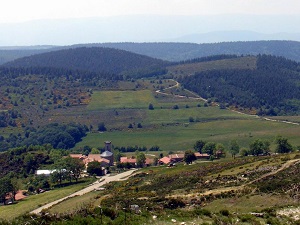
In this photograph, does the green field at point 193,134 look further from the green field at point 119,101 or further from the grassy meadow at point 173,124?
the green field at point 119,101

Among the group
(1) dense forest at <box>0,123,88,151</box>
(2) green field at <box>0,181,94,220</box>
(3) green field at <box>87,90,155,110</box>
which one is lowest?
(1) dense forest at <box>0,123,88,151</box>

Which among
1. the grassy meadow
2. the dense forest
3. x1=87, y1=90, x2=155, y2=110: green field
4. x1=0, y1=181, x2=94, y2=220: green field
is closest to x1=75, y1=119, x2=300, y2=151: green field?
the grassy meadow

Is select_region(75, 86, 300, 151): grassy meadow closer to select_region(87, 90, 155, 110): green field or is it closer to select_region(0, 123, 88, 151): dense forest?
select_region(87, 90, 155, 110): green field

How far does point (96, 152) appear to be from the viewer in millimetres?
119875

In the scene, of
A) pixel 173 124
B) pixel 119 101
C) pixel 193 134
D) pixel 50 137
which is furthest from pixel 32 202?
pixel 119 101

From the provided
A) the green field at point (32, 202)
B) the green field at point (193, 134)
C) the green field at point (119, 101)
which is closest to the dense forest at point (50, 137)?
the green field at point (193, 134)

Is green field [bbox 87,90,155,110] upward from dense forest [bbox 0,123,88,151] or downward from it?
upward

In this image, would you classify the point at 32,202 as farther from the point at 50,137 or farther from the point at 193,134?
the point at 50,137

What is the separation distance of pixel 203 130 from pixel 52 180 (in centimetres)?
7975

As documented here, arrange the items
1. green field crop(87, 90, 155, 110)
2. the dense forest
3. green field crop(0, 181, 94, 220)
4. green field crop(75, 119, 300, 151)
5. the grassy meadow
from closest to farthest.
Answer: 1. green field crop(0, 181, 94, 220)
2. green field crop(75, 119, 300, 151)
3. the grassy meadow
4. the dense forest
5. green field crop(87, 90, 155, 110)

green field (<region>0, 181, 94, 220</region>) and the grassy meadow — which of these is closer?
green field (<region>0, 181, 94, 220</region>)

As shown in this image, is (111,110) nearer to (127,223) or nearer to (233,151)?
(233,151)

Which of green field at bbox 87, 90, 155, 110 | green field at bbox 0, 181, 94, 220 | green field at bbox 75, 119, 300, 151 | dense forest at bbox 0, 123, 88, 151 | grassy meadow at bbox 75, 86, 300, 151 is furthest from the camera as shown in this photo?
green field at bbox 87, 90, 155, 110

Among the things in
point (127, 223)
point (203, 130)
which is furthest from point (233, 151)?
point (127, 223)
